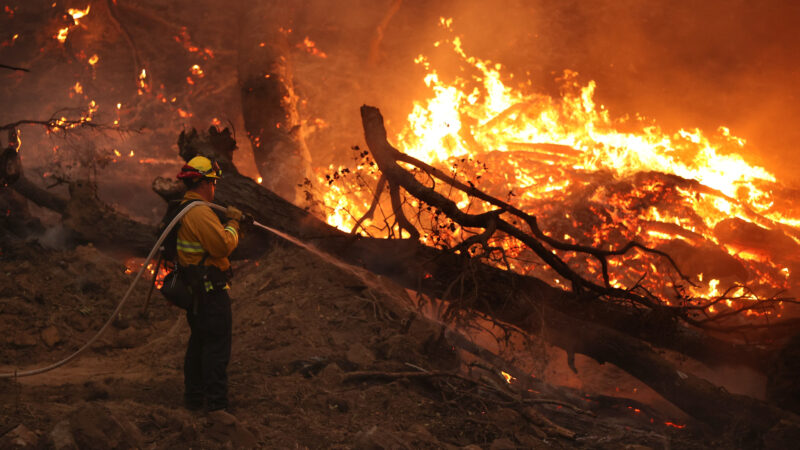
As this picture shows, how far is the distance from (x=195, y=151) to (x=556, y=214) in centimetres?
623

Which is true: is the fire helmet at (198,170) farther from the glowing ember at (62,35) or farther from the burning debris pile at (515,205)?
the glowing ember at (62,35)

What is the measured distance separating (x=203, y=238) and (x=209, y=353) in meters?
0.89

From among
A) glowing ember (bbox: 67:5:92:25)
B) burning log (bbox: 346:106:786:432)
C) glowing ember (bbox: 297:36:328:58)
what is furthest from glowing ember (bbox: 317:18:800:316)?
glowing ember (bbox: 67:5:92:25)

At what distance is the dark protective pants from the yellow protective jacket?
0.92ft

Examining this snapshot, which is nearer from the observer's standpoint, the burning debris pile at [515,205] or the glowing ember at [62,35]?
the burning debris pile at [515,205]

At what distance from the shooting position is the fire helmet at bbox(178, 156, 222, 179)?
4188 mm

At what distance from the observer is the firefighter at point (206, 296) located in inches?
157

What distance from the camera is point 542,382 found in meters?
6.12

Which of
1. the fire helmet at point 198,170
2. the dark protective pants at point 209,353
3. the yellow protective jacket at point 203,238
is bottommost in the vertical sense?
the dark protective pants at point 209,353

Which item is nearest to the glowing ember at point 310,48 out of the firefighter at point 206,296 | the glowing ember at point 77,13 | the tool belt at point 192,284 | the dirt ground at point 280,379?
the glowing ember at point 77,13

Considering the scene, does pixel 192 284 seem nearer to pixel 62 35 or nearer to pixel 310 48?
pixel 310 48

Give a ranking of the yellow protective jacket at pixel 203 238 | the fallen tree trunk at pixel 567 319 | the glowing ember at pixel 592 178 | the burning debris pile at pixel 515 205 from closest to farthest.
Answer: the yellow protective jacket at pixel 203 238, the fallen tree trunk at pixel 567 319, the burning debris pile at pixel 515 205, the glowing ember at pixel 592 178

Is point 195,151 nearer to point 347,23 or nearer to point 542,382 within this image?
point 542,382

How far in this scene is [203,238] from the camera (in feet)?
13.1
